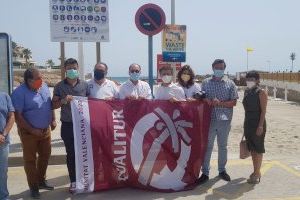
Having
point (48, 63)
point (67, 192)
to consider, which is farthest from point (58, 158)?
point (48, 63)

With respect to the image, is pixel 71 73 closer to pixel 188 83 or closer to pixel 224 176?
pixel 188 83

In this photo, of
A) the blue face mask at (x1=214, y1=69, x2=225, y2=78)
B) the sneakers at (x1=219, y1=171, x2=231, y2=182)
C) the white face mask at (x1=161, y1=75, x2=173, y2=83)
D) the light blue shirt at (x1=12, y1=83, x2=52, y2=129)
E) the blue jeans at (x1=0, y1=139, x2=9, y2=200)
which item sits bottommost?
the sneakers at (x1=219, y1=171, x2=231, y2=182)

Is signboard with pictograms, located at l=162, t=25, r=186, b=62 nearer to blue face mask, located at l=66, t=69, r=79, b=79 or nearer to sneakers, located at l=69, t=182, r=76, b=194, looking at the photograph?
blue face mask, located at l=66, t=69, r=79, b=79

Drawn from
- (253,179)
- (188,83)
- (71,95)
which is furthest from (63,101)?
(253,179)

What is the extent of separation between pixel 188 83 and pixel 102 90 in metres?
1.45

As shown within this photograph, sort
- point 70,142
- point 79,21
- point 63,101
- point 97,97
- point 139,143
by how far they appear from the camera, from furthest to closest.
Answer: point 79,21 < point 97,97 < point 139,143 < point 70,142 < point 63,101

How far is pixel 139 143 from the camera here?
6758 mm

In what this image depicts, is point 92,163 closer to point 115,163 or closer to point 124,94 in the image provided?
point 115,163

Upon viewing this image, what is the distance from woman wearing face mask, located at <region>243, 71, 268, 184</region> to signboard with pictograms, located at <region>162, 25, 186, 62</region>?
176 inches

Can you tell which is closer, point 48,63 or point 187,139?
point 187,139

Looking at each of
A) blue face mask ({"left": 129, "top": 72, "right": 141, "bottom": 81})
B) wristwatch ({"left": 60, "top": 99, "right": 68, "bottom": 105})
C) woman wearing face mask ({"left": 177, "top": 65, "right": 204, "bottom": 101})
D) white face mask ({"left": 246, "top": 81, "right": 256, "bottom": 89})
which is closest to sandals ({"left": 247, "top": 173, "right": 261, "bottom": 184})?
white face mask ({"left": 246, "top": 81, "right": 256, "bottom": 89})

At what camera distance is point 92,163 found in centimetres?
649

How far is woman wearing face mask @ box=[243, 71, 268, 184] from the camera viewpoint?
703 centimetres

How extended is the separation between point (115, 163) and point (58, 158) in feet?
8.04
